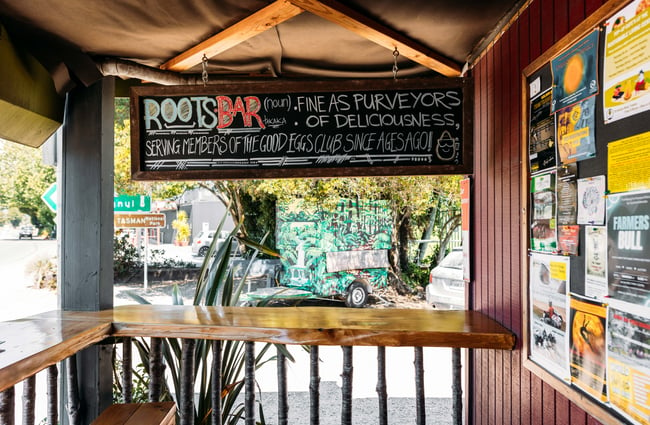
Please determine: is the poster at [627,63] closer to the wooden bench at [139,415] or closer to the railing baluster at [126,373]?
the wooden bench at [139,415]

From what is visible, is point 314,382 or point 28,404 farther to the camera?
point 314,382

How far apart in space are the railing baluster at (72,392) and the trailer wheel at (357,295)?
616 centimetres

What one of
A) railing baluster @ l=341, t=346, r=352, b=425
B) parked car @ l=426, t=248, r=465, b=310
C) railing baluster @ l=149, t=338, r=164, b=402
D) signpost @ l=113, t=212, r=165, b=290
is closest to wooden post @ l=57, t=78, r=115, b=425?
railing baluster @ l=149, t=338, r=164, b=402

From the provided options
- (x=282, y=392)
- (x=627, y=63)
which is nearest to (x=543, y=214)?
(x=627, y=63)

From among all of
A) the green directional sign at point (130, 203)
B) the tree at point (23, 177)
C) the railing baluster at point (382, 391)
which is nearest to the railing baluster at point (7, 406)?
the railing baluster at point (382, 391)

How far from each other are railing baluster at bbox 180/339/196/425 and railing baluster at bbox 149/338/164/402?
0.11 m

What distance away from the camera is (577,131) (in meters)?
1.23

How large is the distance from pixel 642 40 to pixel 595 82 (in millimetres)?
189

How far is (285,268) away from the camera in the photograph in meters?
8.37

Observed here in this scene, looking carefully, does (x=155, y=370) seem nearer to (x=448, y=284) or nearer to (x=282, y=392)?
(x=282, y=392)

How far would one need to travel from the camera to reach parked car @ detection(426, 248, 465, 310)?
19.0 feet

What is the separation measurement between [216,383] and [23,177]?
1368 cm

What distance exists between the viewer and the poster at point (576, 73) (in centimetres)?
115

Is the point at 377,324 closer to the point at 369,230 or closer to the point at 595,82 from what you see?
the point at 595,82
